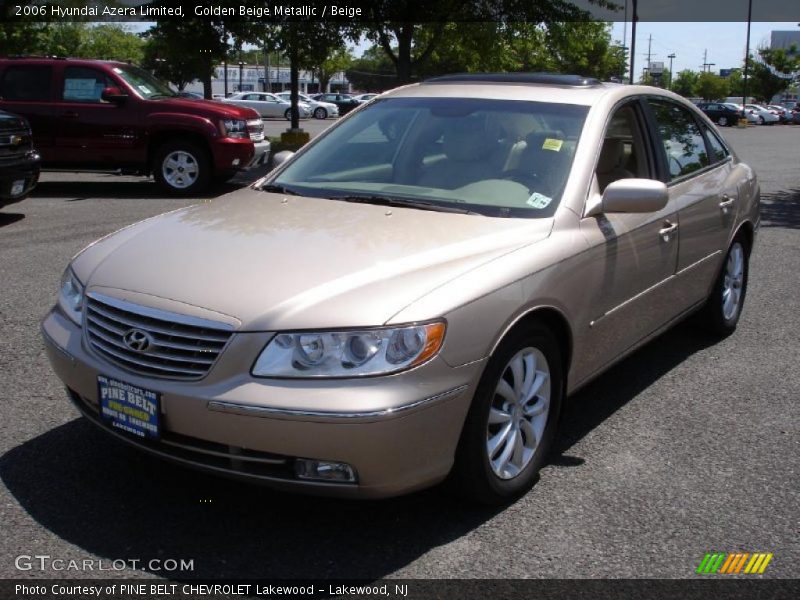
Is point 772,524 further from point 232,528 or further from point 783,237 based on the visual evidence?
point 783,237

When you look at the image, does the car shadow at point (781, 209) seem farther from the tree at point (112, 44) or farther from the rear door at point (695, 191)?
the tree at point (112, 44)

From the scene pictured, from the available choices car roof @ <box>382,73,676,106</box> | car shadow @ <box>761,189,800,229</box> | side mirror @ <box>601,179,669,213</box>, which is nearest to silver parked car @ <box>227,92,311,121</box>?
car shadow @ <box>761,189,800,229</box>

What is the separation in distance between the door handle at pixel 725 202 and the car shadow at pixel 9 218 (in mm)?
7790

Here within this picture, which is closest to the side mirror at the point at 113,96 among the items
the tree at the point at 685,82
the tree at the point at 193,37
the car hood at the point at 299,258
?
the tree at the point at 193,37

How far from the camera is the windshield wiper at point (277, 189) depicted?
454 centimetres

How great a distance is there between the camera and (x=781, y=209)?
13.0 metres

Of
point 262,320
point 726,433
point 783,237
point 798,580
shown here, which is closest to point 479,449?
point 262,320

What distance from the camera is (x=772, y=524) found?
11.6 feet

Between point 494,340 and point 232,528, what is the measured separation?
46.2 inches

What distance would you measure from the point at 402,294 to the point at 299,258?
0.52 meters

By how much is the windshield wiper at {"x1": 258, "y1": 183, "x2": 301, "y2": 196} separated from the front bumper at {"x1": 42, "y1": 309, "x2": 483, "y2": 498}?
1563mm

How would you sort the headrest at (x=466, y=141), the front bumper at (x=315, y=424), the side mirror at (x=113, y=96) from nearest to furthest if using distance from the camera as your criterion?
the front bumper at (x=315, y=424)
the headrest at (x=466, y=141)
the side mirror at (x=113, y=96)

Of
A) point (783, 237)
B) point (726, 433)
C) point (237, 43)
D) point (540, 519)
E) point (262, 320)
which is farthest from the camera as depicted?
point (237, 43)

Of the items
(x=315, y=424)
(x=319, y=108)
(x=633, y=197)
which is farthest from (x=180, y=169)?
(x=319, y=108)
